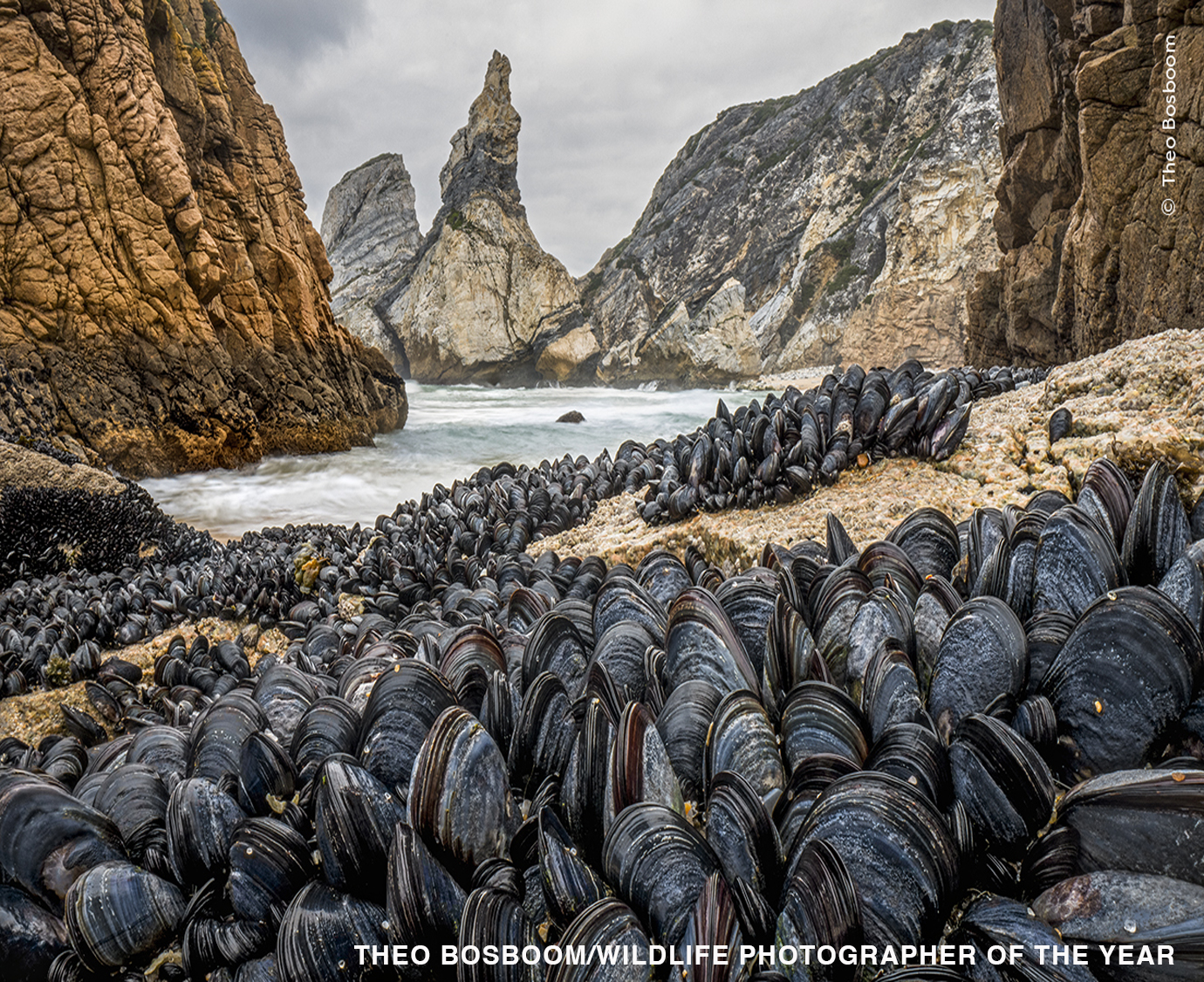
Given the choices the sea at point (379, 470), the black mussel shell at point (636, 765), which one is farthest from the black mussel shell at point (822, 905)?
the sea at point (379, 470)

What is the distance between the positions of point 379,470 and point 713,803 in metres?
12.1

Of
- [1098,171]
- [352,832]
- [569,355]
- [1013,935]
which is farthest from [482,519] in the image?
[569,355]

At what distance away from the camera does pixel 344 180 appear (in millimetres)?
74250

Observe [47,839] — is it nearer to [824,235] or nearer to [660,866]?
[660,866]

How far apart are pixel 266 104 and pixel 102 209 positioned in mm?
7131

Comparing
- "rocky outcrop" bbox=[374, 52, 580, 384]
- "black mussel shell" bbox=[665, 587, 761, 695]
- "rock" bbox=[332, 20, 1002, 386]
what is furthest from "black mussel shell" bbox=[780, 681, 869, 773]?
"rocky outcrop" bbox=[374, 52, 580, 384]

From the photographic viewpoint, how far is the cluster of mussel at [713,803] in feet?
2.53

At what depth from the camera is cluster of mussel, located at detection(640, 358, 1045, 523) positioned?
2922 millimetres

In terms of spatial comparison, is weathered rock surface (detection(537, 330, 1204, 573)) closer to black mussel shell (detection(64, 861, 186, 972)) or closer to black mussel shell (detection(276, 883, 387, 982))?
black mussel shell (detection(276, 883, 387, 982))

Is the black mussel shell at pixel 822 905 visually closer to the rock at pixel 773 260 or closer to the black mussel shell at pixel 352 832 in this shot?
the black mussel shell at pixel 352 832

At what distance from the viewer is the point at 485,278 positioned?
49.3m

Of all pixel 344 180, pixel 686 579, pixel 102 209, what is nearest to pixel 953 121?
pixel 102 209

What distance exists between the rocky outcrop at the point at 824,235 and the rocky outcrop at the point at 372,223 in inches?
910

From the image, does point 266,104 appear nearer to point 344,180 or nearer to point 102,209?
point 102,209
